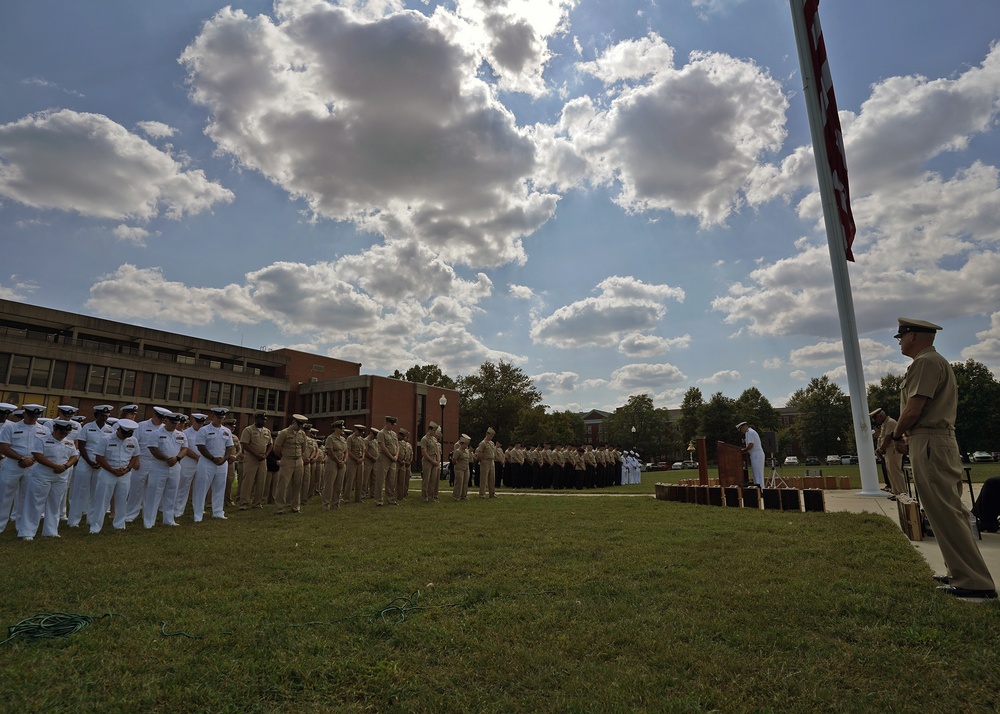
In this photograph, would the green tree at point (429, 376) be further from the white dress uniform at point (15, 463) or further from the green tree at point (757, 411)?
the white dress uniform at point (15, 463)

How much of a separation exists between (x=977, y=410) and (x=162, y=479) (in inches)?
2739

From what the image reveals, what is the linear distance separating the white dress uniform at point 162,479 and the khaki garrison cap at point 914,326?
38.9ft

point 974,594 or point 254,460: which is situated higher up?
point 254,460

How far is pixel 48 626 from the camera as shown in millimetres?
4180

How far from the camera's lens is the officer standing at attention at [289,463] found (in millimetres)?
12697

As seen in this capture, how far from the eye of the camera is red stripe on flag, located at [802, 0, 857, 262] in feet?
46.5

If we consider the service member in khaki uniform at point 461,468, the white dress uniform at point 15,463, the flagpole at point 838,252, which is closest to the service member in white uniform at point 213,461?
the white dress uniform at point 15,463

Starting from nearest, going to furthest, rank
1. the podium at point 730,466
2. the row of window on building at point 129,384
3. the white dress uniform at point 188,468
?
the white dress uniform at point 188,468, the podium at point 730,466, the row of window on building at point 129,384

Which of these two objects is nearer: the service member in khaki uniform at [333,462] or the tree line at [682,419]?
the service member in khaki uniform at [333,462]

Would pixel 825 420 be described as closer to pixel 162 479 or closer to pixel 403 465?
pixel 403 465

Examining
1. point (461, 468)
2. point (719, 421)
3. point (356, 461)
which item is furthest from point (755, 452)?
point (719, 421)

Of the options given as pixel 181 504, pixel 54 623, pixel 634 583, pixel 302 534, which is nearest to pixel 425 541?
pixel 302 534

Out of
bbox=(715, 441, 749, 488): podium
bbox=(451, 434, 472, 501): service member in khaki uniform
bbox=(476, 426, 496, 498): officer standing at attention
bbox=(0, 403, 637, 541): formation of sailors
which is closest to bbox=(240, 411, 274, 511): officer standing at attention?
bbox=(0, 403, 637, 541): formation of sailors

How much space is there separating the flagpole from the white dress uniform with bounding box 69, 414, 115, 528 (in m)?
17.0
